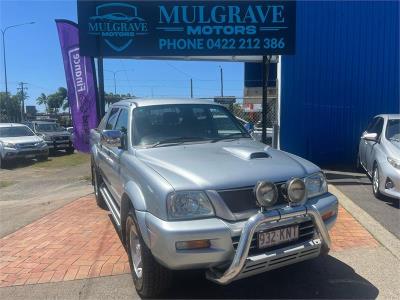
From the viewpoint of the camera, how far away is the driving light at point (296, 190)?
381 cm

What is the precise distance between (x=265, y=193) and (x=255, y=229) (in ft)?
1.03

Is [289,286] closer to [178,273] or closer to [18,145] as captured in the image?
[178,273]

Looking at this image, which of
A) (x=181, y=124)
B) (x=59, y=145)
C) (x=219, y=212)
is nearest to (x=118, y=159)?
(x=181, y=124)

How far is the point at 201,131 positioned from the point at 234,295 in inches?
76.7

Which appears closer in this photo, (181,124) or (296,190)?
(296,190)

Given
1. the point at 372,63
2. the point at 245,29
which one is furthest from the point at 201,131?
the point at 372,63

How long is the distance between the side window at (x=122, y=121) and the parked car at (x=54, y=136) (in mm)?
17432

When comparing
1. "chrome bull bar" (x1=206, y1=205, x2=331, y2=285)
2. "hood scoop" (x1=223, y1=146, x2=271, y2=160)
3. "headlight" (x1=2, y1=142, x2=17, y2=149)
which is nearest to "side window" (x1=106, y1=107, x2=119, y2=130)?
"hood scoop" (x1=223, y1=146, x2=271, y2=160)

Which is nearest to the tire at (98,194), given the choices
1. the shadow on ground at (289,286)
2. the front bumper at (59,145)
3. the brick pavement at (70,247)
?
the brick pavement at (70,247)

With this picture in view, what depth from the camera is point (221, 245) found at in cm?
352

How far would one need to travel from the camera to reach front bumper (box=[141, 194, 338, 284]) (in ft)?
11.4

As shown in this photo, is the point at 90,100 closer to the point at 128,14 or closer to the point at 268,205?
the point at 128,14

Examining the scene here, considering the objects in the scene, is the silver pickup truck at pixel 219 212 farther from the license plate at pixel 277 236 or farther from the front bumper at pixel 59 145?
the front bumper at pixel 59 145

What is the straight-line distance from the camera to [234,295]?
13.8ft
